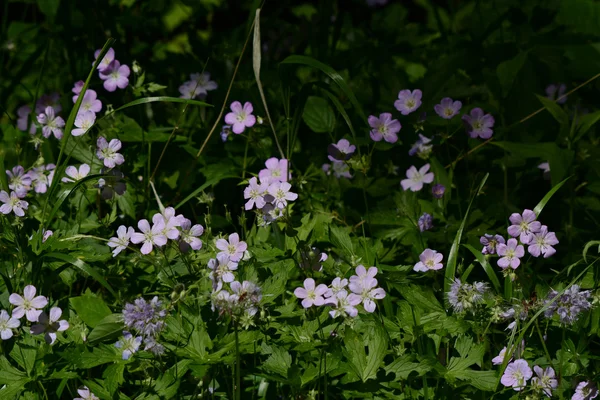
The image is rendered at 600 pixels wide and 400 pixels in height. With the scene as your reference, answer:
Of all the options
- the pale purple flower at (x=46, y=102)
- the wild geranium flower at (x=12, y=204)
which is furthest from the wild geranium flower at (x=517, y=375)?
the pale purple flower at (x=46, y=102)

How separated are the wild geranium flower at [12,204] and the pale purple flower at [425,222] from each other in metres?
1.22

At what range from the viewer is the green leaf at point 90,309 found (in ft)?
7.13

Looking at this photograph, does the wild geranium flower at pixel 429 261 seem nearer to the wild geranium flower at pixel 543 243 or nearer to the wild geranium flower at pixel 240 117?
the wild geranium flower at pixel 543 243

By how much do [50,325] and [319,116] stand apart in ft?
4.36

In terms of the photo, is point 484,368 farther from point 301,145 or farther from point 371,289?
point 301,145

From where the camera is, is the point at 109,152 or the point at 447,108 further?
the point at 447,108

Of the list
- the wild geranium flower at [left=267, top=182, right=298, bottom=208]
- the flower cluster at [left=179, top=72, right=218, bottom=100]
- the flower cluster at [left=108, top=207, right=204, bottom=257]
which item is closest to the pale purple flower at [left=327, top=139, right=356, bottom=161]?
the wild geranium flower at [left=267, top=182, right=298, bottom=208]

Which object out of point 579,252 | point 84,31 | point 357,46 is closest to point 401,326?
point 579,252

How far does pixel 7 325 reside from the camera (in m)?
2.03

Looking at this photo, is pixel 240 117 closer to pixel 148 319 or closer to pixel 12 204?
pixel 12 204

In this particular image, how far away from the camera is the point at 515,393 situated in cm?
209

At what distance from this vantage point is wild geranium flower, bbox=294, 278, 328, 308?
1.98 m

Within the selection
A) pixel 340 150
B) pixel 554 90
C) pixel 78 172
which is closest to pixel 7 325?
pixel 78 172

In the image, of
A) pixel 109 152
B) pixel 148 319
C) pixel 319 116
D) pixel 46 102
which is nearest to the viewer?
pixel 148 319
